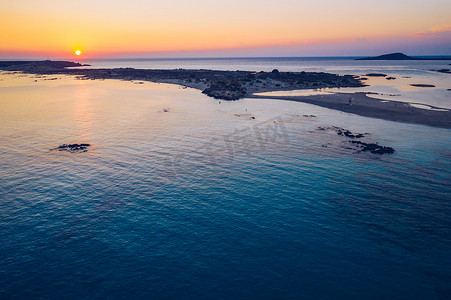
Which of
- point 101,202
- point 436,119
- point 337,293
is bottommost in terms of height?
point 337,293

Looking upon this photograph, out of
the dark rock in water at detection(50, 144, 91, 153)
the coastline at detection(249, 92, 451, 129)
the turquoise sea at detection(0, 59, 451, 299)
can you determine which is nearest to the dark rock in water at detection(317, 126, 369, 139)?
the turquoise sea at detection(0, 59, 451, 299)

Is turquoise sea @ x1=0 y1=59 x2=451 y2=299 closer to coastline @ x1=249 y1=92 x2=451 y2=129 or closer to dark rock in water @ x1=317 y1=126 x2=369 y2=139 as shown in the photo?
dark rock in water @ x1=317 y1=126 x2=369 y2=139

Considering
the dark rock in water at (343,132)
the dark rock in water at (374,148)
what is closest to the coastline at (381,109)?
the dark rock in water at (343,132)

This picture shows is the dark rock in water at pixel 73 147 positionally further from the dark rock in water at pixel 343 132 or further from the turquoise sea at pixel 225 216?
the dark rock in water at pixel 343 132

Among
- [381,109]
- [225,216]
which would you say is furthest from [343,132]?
[225,216]

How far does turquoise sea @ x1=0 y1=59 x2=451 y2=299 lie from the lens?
74.5 feet

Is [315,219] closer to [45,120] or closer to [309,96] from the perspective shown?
[45,120]

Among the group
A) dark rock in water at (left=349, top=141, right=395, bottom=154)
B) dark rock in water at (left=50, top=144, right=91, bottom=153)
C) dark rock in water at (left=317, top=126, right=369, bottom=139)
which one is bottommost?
dark rock in water at (left=349, top=141, right=395, bottom=154)

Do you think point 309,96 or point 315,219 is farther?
point 309,96

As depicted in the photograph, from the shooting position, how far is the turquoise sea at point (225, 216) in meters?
22.7

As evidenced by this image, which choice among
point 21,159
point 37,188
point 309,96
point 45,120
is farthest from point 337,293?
point 309,96

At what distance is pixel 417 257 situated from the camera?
2530cm

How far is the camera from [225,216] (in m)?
31.6

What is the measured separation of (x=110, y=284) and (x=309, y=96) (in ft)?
348
